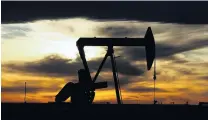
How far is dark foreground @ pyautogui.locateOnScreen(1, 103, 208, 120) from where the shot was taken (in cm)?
2477

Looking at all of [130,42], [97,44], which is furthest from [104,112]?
[130,42]

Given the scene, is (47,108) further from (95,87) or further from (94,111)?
(95,87)

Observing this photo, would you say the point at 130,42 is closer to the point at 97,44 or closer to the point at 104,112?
the point at 97,44

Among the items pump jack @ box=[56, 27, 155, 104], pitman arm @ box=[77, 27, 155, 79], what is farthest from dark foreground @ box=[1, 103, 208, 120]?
pitman arm @ box=[77, 27, 155, 79]

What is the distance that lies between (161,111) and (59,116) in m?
7.24

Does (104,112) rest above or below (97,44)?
below

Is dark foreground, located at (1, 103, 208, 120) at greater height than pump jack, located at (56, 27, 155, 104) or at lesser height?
lesser

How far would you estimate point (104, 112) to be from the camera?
25.0 meters

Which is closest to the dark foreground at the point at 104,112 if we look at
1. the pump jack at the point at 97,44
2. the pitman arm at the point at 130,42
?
the pump jack at the point at 97,44

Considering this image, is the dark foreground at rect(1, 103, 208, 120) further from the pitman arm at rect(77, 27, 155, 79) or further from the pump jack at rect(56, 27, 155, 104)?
the pitman arm at rect(77, 27, 155, 79)

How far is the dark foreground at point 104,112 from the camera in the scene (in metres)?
24.8

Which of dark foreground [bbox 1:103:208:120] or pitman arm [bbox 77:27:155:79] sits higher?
pitman arm [bbox 77:27:155:79]

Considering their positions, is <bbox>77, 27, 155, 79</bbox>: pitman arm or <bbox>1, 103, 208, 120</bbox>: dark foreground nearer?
<bbox>1, 103, 208, 120</bbox>: dark foreground

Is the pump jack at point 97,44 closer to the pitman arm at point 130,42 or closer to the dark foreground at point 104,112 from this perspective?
the pitman arm at point 130,42
